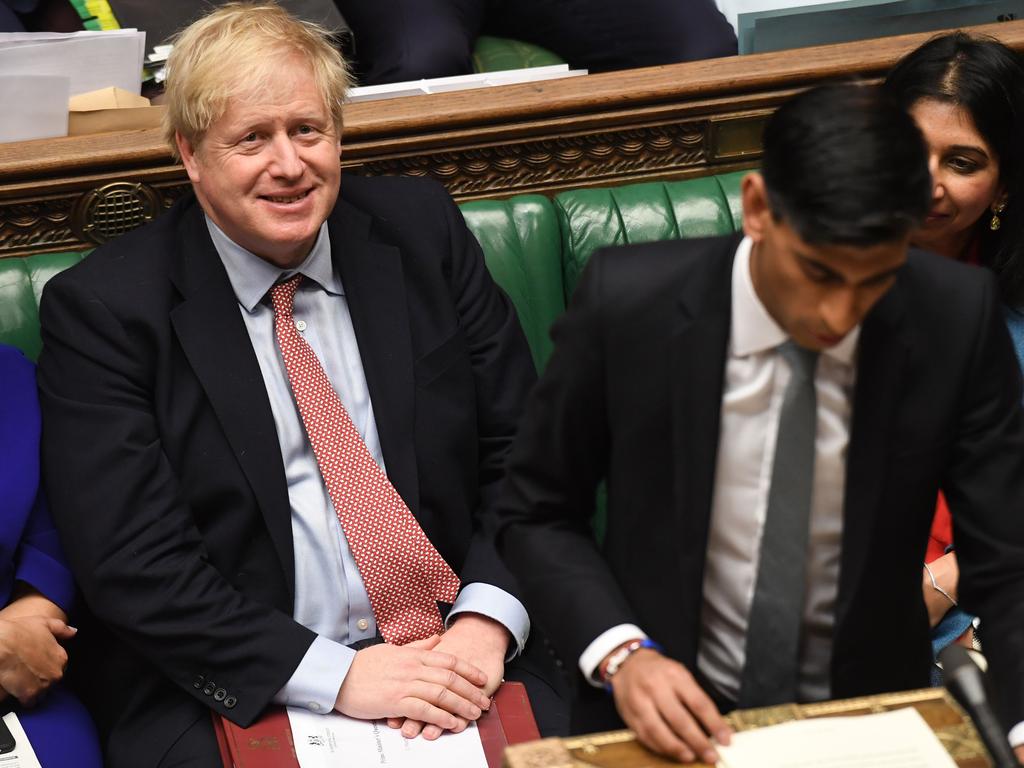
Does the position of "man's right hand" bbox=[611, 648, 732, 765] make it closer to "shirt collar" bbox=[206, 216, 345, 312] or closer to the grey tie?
the grey tie

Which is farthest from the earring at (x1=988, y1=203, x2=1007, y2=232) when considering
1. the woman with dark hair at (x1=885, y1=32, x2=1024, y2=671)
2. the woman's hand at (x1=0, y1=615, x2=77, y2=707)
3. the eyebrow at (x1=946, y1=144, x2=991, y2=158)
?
the woman's hand at (x1=0, y1=615, x2=77, y2=707)

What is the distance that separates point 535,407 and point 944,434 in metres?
0.39

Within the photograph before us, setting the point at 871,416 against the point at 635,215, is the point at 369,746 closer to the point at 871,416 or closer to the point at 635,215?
the point at 871,416

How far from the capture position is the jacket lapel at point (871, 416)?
126 centimetres

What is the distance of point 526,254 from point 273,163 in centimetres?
65

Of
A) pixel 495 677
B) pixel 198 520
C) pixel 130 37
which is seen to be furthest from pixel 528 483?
pixel 130 37

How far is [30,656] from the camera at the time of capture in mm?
1881

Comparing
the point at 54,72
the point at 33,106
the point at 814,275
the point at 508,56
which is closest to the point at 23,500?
the point at 33,106

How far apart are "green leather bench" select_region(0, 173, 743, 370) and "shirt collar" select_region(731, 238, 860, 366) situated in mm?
1161

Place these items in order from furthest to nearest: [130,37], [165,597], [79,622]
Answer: [130,37], [79,622], [165,597]

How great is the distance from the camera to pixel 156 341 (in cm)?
193

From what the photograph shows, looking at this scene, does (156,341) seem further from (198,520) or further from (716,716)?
(716,716)

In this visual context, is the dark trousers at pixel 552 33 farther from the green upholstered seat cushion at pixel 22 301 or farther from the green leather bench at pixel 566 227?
the green upholstered seat cushion at pixel 22 301

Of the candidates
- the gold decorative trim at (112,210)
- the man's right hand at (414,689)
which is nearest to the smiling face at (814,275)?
the man's right hand at (414,689)
